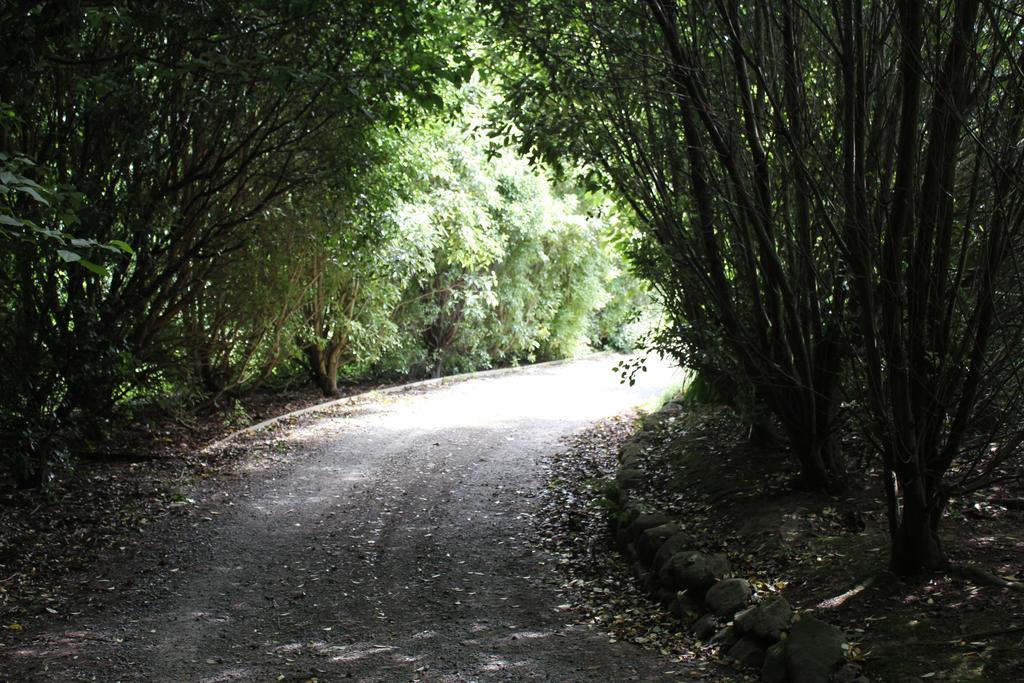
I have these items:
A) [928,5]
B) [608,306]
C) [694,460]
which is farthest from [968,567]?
[608,306]

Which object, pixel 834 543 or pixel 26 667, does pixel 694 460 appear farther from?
pixel 26 667

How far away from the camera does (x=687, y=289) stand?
773cm

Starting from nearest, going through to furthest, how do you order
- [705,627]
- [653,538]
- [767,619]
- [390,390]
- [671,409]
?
[767,619], [705,627], [653,538], [671,409], [390,390]

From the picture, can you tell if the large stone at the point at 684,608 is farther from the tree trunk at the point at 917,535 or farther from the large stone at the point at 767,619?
the tree trunk at the point at 917,535

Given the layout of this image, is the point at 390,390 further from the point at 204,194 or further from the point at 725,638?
the point at 725,638

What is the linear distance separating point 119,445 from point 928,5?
32.5 feet

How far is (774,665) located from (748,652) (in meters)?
0.30

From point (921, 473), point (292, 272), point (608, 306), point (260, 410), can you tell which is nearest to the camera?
point (921, 473)

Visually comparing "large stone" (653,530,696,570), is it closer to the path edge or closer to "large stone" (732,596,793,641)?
"large stone" (732,596,793,641)

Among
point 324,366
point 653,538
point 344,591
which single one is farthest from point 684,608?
point 324,366

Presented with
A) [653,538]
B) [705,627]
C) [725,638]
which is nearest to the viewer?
[725,638]

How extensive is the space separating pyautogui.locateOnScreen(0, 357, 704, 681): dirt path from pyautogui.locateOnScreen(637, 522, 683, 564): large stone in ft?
2.58

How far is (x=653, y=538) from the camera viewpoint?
264 inches

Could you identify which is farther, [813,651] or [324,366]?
[324,366]
